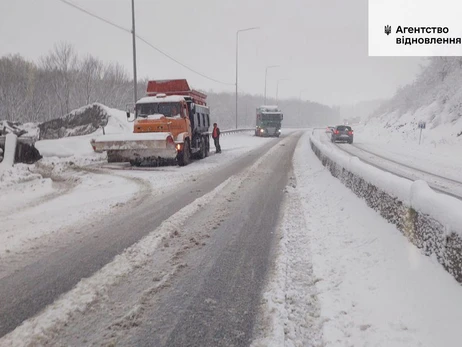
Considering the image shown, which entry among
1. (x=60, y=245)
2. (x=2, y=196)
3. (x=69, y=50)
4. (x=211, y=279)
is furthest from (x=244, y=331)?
(x=69, y=50)

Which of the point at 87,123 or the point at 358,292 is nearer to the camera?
the point at 358,292

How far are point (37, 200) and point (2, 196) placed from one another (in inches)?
41.9

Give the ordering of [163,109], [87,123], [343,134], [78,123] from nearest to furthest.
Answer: [163,109] → [87,123] → [78,123] → [343,134]

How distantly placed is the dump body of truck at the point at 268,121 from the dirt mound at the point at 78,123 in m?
19.3

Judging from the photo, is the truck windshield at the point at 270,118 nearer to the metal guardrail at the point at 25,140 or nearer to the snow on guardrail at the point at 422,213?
the metal guardrail at the point at 25,140

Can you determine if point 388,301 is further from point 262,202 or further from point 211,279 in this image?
point 262,202

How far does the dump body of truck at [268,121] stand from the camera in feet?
119

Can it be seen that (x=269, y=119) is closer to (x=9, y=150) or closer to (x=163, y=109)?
(x=163, y=109)

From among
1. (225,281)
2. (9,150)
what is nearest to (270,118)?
(9,150)

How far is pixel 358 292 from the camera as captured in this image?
2.97 meters

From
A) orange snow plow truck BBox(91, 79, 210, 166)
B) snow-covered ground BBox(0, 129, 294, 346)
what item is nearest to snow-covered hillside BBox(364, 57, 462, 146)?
orange snow plow truck BBox(91, 79, 210, 166)

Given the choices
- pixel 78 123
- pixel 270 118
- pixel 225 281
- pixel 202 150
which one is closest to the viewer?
pixel 225 281

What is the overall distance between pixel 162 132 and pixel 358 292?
10.4 metres

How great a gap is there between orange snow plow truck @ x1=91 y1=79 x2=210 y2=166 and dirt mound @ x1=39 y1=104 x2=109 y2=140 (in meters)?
9.04
